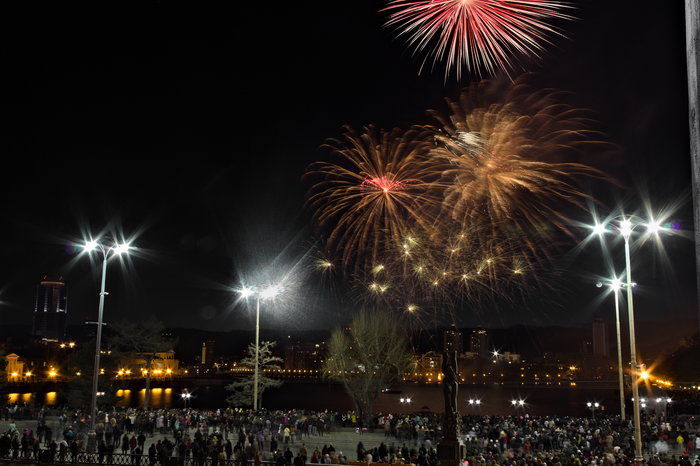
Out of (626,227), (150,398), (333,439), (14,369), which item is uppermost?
(626,227)

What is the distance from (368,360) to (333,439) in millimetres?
19907

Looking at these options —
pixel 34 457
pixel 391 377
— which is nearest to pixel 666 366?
pixel 391 377

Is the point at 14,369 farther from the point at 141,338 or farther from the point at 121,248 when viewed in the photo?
the point at 121,248

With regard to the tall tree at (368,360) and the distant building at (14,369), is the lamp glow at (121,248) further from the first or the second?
the distant building at (14,369)

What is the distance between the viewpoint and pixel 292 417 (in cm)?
3694

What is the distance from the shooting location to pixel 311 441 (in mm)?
32062

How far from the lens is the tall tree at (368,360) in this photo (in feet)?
170

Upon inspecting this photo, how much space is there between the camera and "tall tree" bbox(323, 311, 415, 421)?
5184cm

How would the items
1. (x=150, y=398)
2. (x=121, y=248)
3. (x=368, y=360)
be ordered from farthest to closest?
(x=150, y=398) → (x=368, y=360) → (x=121, y=248)

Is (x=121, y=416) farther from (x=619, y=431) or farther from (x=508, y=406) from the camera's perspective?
(x=508, y=406)

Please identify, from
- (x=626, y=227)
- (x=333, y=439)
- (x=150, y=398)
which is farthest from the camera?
(x=150, y=398)

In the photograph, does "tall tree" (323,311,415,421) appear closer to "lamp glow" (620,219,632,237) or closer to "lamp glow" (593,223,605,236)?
"lamp glow" (593,223,605,236)

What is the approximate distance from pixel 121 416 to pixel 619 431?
1114 inches

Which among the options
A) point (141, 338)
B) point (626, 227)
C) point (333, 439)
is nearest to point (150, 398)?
point (141, 338)
